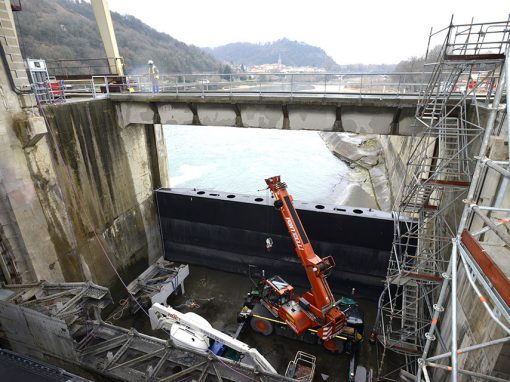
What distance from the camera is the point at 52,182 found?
11016 millimetres

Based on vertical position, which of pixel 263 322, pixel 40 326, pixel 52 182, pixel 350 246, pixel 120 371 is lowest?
pixel 263 322

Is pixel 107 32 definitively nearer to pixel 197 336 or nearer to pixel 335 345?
pixel 197 336

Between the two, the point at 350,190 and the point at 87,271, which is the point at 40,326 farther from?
the point at 350,190

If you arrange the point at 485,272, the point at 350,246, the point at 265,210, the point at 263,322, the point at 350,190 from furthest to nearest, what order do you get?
1. the point at 350,190
2. the point at 265,210
3. the point at 350,246
4. the point at 263,322
5. the point at 485,272

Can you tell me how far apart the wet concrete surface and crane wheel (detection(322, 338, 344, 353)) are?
0.99 ft

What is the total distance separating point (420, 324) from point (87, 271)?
12.0 meters

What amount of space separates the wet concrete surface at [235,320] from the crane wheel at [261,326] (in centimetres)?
25

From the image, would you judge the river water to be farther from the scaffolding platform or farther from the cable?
the cable

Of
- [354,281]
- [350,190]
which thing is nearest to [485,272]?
[354,281]

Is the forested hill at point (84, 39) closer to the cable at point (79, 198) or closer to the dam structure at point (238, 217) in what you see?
the dam structure at point (238, 217)

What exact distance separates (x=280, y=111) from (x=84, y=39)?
93521 millimetres

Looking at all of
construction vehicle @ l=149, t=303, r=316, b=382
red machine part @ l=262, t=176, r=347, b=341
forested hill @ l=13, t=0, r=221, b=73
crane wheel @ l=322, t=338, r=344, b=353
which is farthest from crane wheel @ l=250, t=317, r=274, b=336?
forested hill @ l=13, t=0, r=221, b=73

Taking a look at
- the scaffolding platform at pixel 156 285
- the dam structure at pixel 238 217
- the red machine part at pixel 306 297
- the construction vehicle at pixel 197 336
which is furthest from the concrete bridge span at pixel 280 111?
the construction vehicle at pixel 197 336

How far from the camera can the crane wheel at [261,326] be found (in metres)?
11.3
